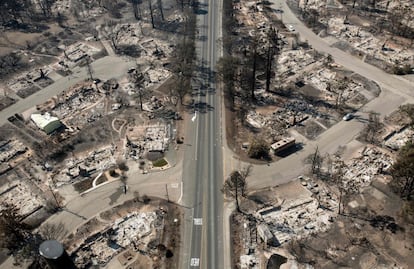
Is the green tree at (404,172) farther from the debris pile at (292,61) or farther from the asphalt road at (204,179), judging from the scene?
the debris pile at (292,61)

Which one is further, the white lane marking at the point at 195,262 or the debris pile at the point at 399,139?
the debris pile at the point at 399,139

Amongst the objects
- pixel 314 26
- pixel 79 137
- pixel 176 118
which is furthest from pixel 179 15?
pixel 79 137

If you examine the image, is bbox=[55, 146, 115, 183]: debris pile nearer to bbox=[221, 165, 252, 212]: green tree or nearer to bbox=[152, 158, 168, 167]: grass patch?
bbox=[152, 158, 168, 167]: grass patch

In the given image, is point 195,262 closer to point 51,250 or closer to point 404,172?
point 51,250

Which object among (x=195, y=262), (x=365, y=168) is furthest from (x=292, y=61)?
(x=195, y=262)

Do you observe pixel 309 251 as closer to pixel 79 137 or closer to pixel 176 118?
pixel 176 118

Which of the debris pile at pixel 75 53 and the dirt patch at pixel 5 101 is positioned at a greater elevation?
the debris pile at pixel 75 53

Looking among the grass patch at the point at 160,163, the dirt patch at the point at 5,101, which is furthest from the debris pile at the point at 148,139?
the dirt patch at the point at 5,101

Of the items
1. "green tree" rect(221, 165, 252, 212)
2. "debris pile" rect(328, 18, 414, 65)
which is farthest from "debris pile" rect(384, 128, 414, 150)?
"green tree" rect(221, 165, 252, 212)
